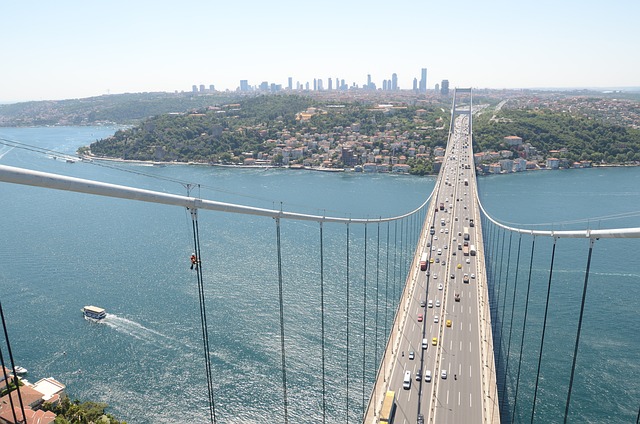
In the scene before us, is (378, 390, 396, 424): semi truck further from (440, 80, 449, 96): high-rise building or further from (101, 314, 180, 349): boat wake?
(440, 80, 449, 96): high-rise building

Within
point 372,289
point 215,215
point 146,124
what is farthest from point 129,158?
point 372,289

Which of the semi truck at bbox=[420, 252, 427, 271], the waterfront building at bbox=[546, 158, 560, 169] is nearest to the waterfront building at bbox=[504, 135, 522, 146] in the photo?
the waterfront building at bbox=[546, 158, 560, 169]

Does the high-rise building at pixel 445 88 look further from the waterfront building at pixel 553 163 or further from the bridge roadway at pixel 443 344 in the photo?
the bridge roadway at pixel 443 344

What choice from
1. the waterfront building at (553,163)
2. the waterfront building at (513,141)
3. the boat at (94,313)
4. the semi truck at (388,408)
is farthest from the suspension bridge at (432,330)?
the waterfront building at (513,141)

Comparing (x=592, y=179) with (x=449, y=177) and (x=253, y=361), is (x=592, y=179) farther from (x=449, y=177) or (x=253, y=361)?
(x=253, y=361)

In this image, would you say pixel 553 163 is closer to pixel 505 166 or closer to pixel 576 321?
pixel 505 166

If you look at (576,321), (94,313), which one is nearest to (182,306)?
(94,313)
